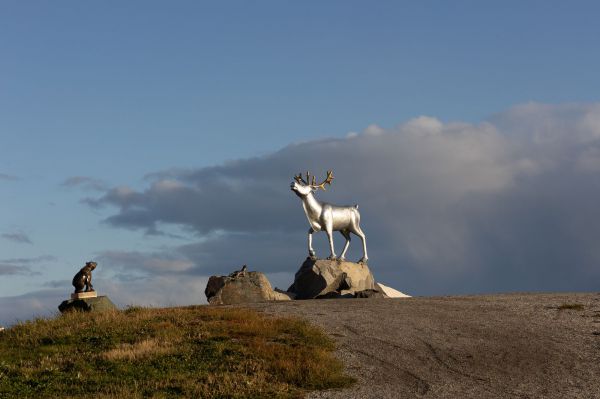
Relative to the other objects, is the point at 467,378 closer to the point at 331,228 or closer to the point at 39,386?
the point at 39,386

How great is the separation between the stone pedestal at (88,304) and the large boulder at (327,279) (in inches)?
406

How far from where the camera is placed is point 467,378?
22062 millimetres

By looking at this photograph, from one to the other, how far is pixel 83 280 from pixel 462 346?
16.5 m

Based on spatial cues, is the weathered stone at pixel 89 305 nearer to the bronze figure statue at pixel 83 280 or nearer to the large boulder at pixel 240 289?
the bronze figure statue at pixel 83 280

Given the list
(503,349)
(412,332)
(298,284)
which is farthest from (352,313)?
(298,284)

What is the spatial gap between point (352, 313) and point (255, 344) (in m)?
6.70

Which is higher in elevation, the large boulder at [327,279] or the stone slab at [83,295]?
the large boulder at [327,279]

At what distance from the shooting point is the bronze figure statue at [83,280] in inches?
1329

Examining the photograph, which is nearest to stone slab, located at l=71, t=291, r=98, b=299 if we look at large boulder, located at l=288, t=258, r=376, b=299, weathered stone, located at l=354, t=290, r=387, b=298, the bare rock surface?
the bare rock surface

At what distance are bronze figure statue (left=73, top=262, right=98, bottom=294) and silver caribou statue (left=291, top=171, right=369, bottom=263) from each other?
10927mm

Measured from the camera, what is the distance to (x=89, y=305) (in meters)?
32.9

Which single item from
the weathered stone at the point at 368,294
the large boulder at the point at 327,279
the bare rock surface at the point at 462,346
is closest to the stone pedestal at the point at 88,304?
the bare rock surface at the point at 462,346

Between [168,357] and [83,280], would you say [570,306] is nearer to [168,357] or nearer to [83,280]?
[168,357]

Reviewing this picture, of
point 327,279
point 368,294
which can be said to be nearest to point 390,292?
point 327,279
